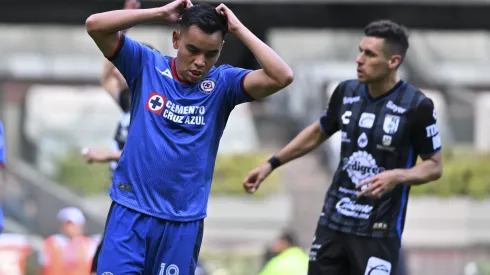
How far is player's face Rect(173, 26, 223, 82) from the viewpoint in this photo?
6.41m

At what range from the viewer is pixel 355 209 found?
7863 millimetres

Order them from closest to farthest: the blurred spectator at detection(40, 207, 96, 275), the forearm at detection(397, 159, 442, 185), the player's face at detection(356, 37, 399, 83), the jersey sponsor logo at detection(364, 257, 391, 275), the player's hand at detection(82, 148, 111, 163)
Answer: the forearm at detection(397, 159, 442, 185)
the jersey sponsor logo at detection(364, 257, 391, 275)
the player's face at detection(356, 37, 399, 83)
the player's hand at detection(82, 148, 111, 163)
the blurred spectator at detection(40, 207, 96, 275)

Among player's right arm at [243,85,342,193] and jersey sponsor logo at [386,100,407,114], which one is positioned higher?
jersey sponsor logo at [386,100,407,114]

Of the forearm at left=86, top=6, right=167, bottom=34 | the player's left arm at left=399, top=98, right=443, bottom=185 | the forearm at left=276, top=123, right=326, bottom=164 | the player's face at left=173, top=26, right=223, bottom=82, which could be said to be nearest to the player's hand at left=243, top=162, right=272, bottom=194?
the forearm at left=276, top=123, right=326, bottom=164

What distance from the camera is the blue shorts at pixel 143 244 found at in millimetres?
6508

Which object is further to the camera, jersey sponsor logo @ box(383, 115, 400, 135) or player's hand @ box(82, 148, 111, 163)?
player's hand @ box(82, 148, 111, 163)

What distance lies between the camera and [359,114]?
798 centimetres

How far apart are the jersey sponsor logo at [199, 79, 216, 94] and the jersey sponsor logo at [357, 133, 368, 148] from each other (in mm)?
A: 1610

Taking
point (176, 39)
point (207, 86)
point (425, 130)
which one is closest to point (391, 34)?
point (425, 130)

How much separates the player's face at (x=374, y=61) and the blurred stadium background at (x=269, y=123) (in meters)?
8.19

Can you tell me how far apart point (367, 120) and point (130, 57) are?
209 cm

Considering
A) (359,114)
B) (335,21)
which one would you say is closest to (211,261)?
(359,114)

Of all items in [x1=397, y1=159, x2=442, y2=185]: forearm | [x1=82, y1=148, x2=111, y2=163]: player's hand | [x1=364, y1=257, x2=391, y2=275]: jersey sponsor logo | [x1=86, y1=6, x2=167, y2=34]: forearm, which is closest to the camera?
[x1=86, y1=6, x2=167, y2=34]: forearm

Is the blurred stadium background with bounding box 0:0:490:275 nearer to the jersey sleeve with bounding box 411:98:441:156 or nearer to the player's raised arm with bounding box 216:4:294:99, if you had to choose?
the jersey sleeve with bounding box 411:98:441:156
